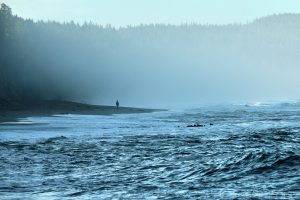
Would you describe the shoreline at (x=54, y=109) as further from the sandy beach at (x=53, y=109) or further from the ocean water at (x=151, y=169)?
the ocean water at (x=151, y=169)

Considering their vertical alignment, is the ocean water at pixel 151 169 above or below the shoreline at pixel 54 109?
below

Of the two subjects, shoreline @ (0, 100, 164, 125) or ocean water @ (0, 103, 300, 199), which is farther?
shoreline @ (0, 100, 164, 125)

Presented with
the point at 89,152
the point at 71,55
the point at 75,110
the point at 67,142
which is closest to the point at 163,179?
the point at 89,152

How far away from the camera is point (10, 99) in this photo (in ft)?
273

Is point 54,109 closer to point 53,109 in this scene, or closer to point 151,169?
point 53,109

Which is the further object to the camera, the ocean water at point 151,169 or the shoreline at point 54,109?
the shoreline at point 54,109

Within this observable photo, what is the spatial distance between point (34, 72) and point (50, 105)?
25160 millimetres

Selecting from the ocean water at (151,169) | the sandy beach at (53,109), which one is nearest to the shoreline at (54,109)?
the sandy beach at (53,109)

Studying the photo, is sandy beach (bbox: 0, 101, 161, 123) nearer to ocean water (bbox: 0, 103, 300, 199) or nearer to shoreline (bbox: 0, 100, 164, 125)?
shoreline (bbox: 0, 100, 164, 125)

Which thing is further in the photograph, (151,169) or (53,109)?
(53,109)

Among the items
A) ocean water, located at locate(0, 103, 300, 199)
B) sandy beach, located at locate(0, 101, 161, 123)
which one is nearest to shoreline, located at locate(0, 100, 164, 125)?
sandy beach, located at locate(0, 101, 161, 123)

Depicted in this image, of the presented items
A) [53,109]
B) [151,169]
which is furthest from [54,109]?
[151,169]

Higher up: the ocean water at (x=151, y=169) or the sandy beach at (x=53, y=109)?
the sandy beach at (x=53, y=109)

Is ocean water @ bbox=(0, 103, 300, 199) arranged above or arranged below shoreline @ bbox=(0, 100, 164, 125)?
below
